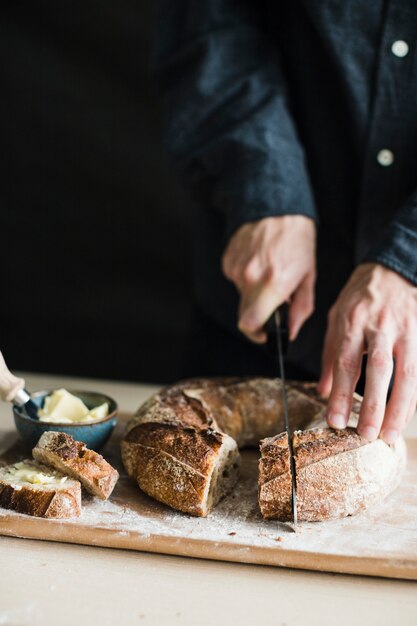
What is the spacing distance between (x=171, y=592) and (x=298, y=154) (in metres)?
1.21

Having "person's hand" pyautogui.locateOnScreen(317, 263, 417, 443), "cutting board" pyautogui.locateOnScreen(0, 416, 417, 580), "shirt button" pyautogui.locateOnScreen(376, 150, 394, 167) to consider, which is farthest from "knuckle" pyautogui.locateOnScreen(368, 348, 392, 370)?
"shirt button" pyautogui.locateOnScreen(376, 150, 394, 167)

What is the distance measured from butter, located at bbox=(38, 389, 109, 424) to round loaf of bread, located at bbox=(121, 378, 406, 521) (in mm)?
75

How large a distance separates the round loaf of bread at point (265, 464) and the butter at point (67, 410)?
0.08m

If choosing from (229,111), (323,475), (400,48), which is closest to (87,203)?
(229,111)

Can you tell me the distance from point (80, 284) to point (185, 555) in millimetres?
2691

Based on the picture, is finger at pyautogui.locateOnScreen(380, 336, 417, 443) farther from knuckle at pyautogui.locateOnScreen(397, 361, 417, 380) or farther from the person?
the person

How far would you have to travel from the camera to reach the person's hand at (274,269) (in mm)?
1894

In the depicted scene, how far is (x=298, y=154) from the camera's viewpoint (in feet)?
6.68

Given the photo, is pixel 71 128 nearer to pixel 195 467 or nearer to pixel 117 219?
pixel 117 219

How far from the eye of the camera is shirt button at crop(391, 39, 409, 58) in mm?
1875

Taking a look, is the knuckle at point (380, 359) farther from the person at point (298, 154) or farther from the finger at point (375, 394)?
the person at point (298, 154)

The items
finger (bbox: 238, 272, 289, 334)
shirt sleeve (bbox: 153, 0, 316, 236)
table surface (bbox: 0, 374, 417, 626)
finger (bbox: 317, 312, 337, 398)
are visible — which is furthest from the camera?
shirt sleeve (bbox: 153, 0, 316, 236)

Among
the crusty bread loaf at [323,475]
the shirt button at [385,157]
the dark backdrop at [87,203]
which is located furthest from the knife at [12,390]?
the dark backdrop at [87,203]

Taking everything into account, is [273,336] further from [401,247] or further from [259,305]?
[401,247]
